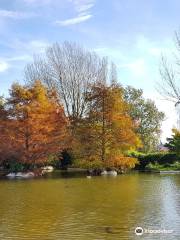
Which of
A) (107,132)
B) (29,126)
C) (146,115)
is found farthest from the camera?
(146,115)

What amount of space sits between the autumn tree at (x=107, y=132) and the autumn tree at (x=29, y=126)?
2.15 m

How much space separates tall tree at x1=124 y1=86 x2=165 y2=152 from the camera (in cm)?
4644

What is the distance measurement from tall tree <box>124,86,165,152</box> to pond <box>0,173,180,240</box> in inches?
1168

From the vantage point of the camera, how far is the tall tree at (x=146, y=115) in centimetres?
4644

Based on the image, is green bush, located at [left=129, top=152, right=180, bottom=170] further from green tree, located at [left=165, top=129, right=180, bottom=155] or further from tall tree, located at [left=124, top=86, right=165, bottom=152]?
tall tree, located at [left=124, top=86, right=165, bottom=152]

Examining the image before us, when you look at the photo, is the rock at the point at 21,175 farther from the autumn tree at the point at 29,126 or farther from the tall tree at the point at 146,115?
the tall tree at the point at 146,115

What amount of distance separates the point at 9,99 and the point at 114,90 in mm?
6972

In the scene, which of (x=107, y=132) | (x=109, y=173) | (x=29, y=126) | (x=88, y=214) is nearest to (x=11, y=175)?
(x=29, y=126)

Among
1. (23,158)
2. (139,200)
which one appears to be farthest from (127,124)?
(139,200)

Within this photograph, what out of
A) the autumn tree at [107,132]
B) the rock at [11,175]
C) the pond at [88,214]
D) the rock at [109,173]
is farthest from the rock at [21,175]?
the pond at [88,214]

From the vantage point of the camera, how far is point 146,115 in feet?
153

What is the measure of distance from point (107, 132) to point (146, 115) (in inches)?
734

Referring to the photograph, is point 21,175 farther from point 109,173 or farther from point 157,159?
point 157,159

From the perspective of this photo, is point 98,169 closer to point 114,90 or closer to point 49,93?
point 114,90
